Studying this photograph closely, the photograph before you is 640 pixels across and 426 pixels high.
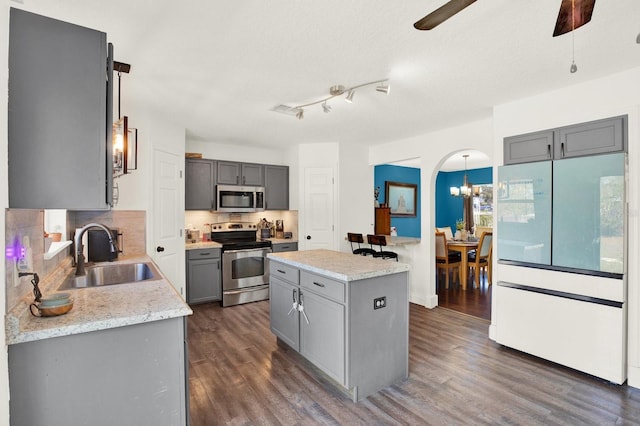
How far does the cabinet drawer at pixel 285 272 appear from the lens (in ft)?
9.15

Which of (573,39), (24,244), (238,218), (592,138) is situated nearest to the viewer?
(24,244)

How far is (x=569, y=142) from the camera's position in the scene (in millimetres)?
2766

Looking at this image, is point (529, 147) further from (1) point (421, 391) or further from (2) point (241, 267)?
(2) point (241, 267)

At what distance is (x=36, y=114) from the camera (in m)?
1.21

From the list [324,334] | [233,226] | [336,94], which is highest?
[336,94]

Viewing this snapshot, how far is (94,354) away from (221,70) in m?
2.08

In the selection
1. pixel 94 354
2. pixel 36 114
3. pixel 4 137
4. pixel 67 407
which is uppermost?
pixel 36 114

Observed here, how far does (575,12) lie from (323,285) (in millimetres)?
2043

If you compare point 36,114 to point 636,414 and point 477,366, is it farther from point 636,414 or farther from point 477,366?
point 636,414

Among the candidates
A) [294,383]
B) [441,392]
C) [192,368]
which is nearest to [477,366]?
[441,392]

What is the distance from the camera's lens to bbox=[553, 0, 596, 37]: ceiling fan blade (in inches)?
50.7

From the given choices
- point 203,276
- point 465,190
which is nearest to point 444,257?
point 465,190

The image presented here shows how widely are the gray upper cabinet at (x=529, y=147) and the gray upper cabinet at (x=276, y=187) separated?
3320 mm

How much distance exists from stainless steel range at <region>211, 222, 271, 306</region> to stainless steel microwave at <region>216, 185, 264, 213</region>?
0.38m
